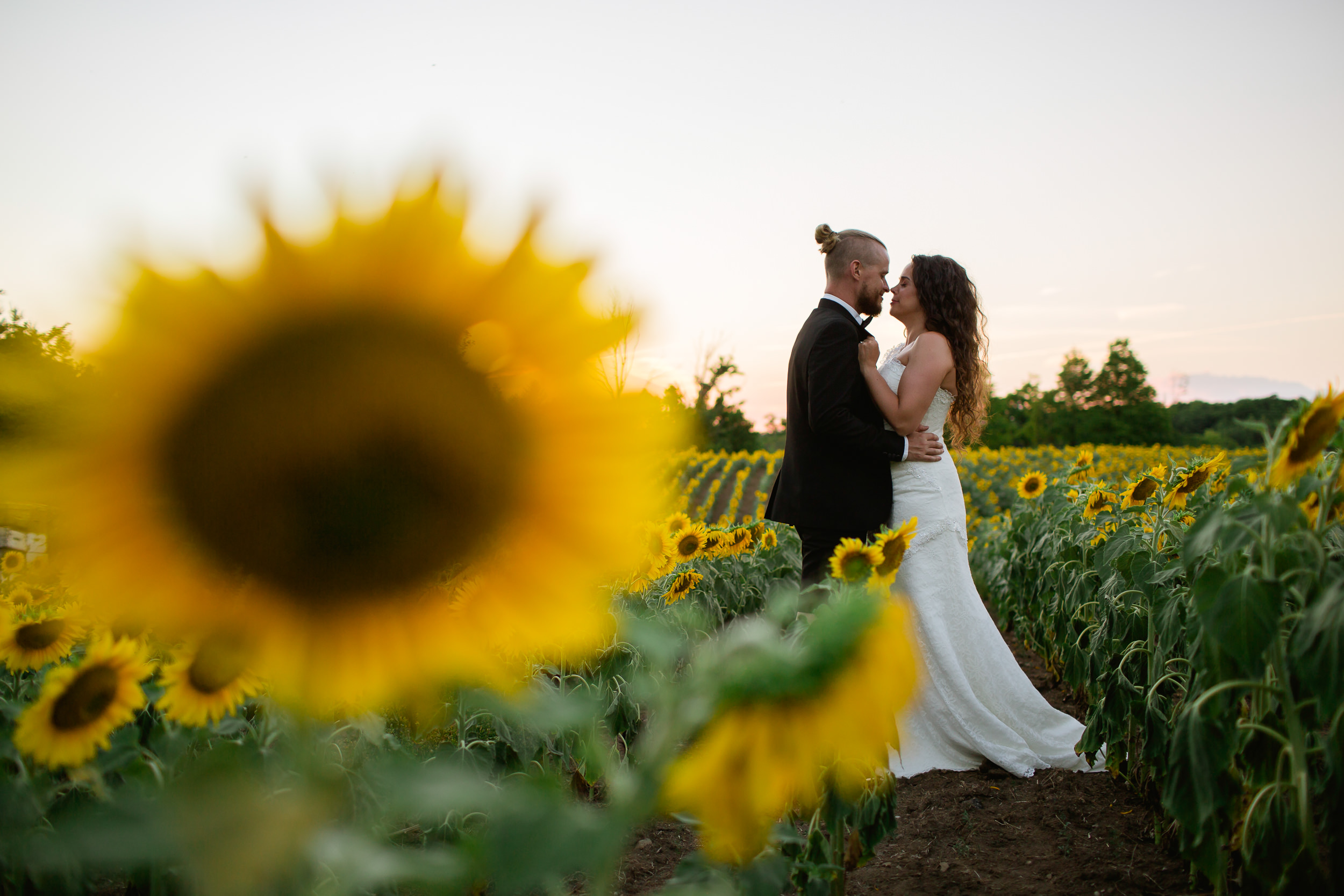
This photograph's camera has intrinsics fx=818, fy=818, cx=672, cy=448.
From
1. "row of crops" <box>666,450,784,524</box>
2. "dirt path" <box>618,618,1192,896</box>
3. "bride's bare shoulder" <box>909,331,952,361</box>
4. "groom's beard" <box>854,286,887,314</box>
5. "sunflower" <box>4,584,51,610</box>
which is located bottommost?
"dirt path" <box>618,618,1192,896</box>

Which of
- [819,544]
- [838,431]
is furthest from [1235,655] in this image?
[819,544]

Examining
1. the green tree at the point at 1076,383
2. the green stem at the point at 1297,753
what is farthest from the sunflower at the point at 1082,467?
the green tree at the point at 1076,383

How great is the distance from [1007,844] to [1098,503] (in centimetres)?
Result: 141

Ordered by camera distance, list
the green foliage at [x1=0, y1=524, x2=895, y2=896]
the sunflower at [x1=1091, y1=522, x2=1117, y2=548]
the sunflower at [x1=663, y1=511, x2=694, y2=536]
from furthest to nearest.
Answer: the sunflower at [x1=663, y1=511, x2=694, y2=536], the sunflower at [x1=1091, y1=522, x2=1117, y2=548], the green foliage at [x1=0, y1=524, x2=895, y2=896]

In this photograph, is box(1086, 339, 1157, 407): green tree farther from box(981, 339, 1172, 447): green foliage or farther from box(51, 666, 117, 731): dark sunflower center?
box(51, 666, 117, 731): dark sunflower center

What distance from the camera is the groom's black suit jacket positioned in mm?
3137

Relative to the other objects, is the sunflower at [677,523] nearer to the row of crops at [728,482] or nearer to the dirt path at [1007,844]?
the dirt path at [1007,844]

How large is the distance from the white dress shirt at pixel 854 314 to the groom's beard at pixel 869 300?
44 millimetres

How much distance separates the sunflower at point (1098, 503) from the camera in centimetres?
323

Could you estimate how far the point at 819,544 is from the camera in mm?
3281

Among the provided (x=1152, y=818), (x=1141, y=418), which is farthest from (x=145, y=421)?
(x=1141, y=418)

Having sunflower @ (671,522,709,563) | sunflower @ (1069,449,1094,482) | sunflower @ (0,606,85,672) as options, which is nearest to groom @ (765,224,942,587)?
sunflower @ (671,522,709,563)

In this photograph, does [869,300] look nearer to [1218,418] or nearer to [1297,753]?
[1297,753]

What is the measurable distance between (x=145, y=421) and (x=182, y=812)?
214 millimetres
